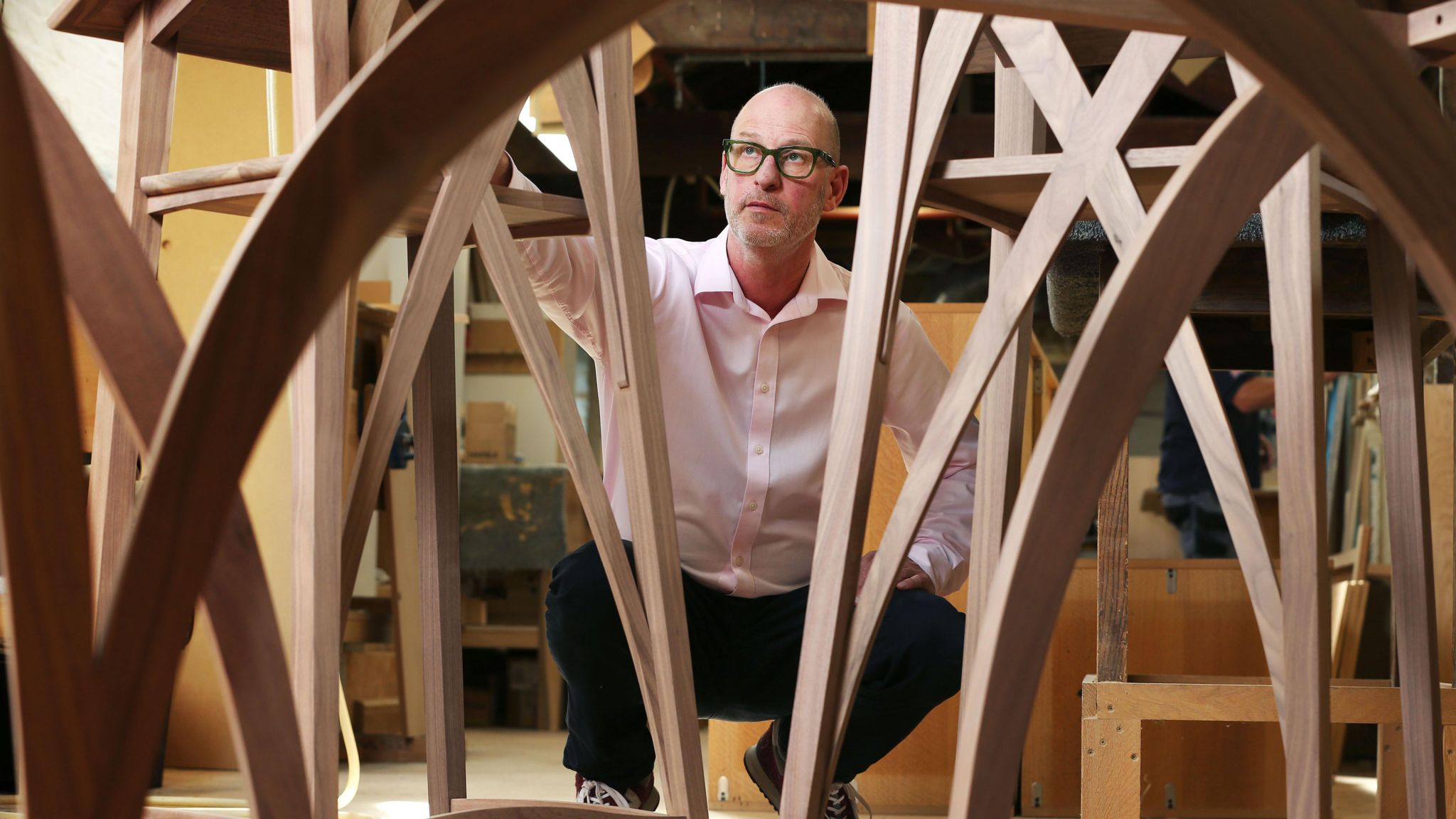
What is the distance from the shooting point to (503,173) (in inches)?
46.6

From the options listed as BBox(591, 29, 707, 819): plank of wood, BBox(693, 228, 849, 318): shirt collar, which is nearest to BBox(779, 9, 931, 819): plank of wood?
BBox(591, 29, 707, 819): plank of wood

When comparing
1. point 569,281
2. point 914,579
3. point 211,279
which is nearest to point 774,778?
point 914,579

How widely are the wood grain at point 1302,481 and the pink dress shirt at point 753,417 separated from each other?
821 mm

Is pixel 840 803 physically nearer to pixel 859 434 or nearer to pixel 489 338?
pixel 859 434

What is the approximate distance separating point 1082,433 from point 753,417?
1.23 m

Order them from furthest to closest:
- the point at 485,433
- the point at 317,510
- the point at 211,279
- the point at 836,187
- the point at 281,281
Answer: the point at 485,433
the point at 211,279
the point at 836,187
the point at 317,510
the point at 281,281

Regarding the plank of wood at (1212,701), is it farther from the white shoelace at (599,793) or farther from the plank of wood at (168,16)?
the plank of wood at (168,16)

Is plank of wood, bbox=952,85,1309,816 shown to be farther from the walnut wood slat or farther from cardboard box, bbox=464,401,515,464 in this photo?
cardboard box, bbox=464,401,515,464

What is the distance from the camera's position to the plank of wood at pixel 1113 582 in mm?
1391

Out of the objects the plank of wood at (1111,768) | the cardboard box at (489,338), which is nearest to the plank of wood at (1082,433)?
the plank of wood at (1111,768)

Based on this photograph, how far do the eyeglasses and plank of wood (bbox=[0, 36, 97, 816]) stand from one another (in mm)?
1363

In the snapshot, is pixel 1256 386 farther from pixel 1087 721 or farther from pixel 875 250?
pixel 875 250

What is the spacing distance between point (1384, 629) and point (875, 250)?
360 cm

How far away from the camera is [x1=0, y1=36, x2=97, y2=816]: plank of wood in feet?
1.18
